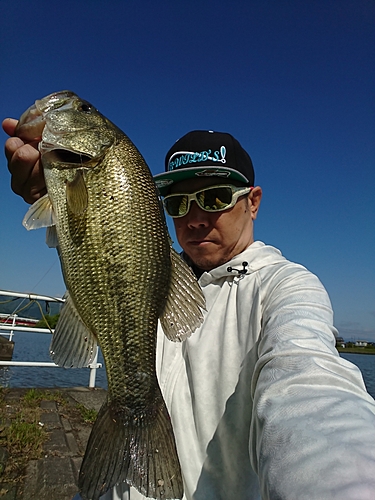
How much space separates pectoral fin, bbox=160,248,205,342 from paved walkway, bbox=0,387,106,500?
3.03m

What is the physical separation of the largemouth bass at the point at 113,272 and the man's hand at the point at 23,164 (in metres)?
0.05

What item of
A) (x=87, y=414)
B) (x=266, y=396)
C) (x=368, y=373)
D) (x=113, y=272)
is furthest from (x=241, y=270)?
(x=368, y=373)

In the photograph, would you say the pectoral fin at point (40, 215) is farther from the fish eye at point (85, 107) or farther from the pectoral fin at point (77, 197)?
the fish eye at point (85, 107)

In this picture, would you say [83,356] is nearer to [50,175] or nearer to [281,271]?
[50,175]

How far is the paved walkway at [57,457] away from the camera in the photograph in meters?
3.79

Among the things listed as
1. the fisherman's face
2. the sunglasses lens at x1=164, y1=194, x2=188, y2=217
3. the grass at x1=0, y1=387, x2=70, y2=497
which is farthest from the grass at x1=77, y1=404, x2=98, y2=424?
the sunglasses lens at x1=164, y1=194, x2=188, y2=217

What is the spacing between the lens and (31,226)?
190 cm

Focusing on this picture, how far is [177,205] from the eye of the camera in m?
2.72

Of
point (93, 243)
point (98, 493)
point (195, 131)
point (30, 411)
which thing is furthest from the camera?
point (30, 411)

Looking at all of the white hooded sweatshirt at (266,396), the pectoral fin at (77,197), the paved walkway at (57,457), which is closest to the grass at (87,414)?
the paved walkway at (57,457)

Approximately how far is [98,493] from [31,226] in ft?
4.23

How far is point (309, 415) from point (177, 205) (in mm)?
→ 1834

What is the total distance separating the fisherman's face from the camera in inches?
105

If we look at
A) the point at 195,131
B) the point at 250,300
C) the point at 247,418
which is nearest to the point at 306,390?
the point at 247,418
